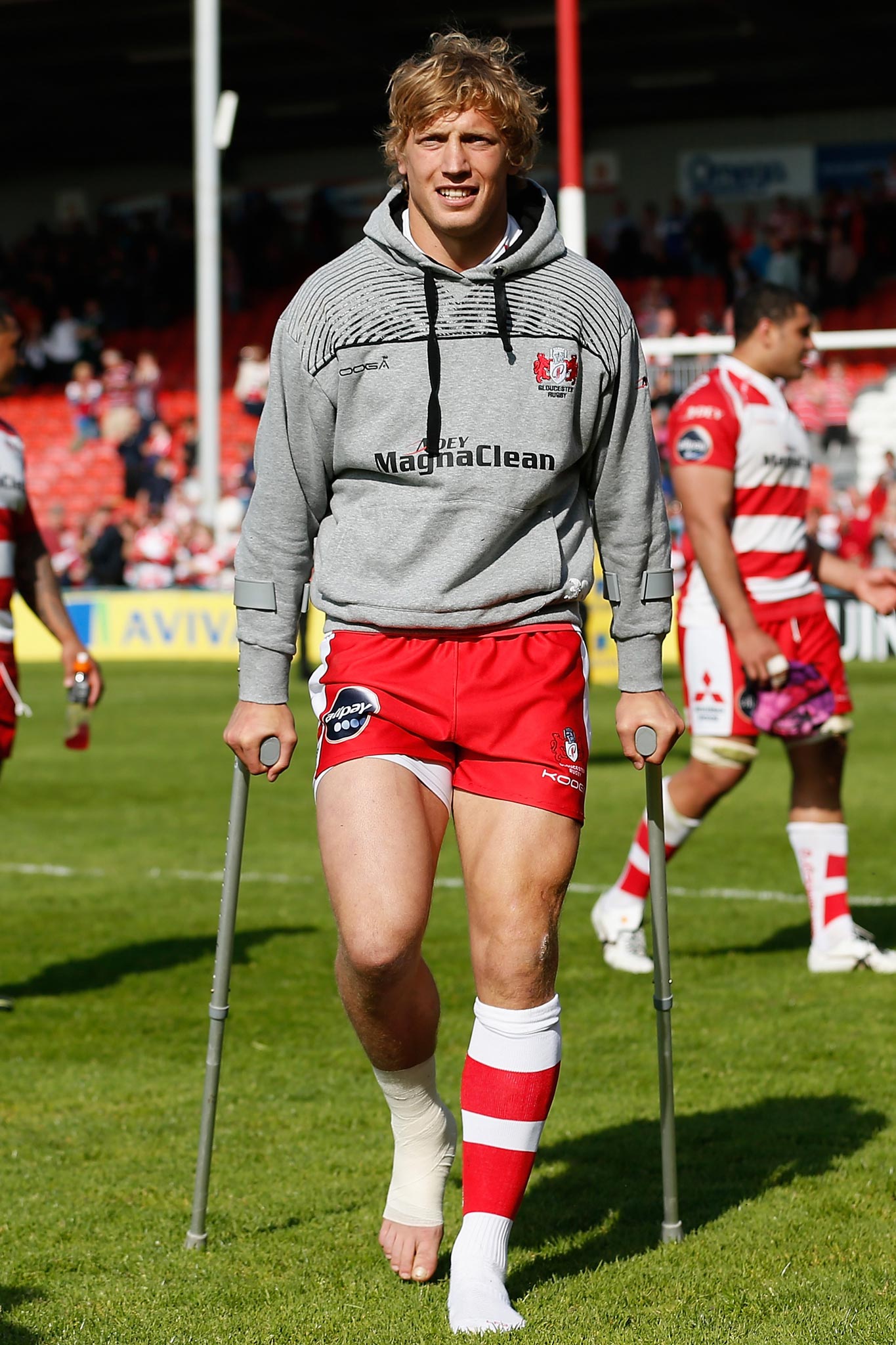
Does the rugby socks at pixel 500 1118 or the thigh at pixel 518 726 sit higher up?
the thigh at pixel 518 726

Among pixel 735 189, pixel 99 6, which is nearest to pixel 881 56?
pixel 735 189

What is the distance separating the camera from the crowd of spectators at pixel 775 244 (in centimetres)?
2866

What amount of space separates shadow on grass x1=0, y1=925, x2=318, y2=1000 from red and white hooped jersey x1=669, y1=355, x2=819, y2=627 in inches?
83.0

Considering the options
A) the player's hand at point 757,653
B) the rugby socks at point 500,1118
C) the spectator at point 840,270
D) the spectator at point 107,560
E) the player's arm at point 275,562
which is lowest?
the spectator at point 107,560

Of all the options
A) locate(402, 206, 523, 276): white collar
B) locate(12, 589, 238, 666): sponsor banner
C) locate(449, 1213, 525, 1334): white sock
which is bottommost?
locate(12, 589, 238, 666): sponsor banner

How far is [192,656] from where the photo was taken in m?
23.3

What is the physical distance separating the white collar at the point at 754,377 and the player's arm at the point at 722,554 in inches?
14.5

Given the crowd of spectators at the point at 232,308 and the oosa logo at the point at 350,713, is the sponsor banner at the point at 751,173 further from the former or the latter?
the oosa logo at the point at 350,713

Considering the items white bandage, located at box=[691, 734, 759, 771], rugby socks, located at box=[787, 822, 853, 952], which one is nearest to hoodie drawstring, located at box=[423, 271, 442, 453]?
white bandage, located at box=[691, 734, 759, 771]

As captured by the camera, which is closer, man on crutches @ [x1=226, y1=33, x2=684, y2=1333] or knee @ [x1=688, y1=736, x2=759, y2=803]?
man on crutches @ [x1=226, y1=33, x2=684, y2=1333]

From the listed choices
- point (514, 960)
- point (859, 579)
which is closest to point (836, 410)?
point (859, 579)

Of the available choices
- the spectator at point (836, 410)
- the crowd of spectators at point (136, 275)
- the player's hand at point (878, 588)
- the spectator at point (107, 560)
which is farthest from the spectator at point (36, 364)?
the player's hand at point (878, 588)

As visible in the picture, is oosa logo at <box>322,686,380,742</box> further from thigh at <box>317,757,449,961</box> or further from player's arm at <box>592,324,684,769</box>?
player's arm at <box>592,324,684,769</box>

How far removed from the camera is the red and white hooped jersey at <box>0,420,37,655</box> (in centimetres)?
600
